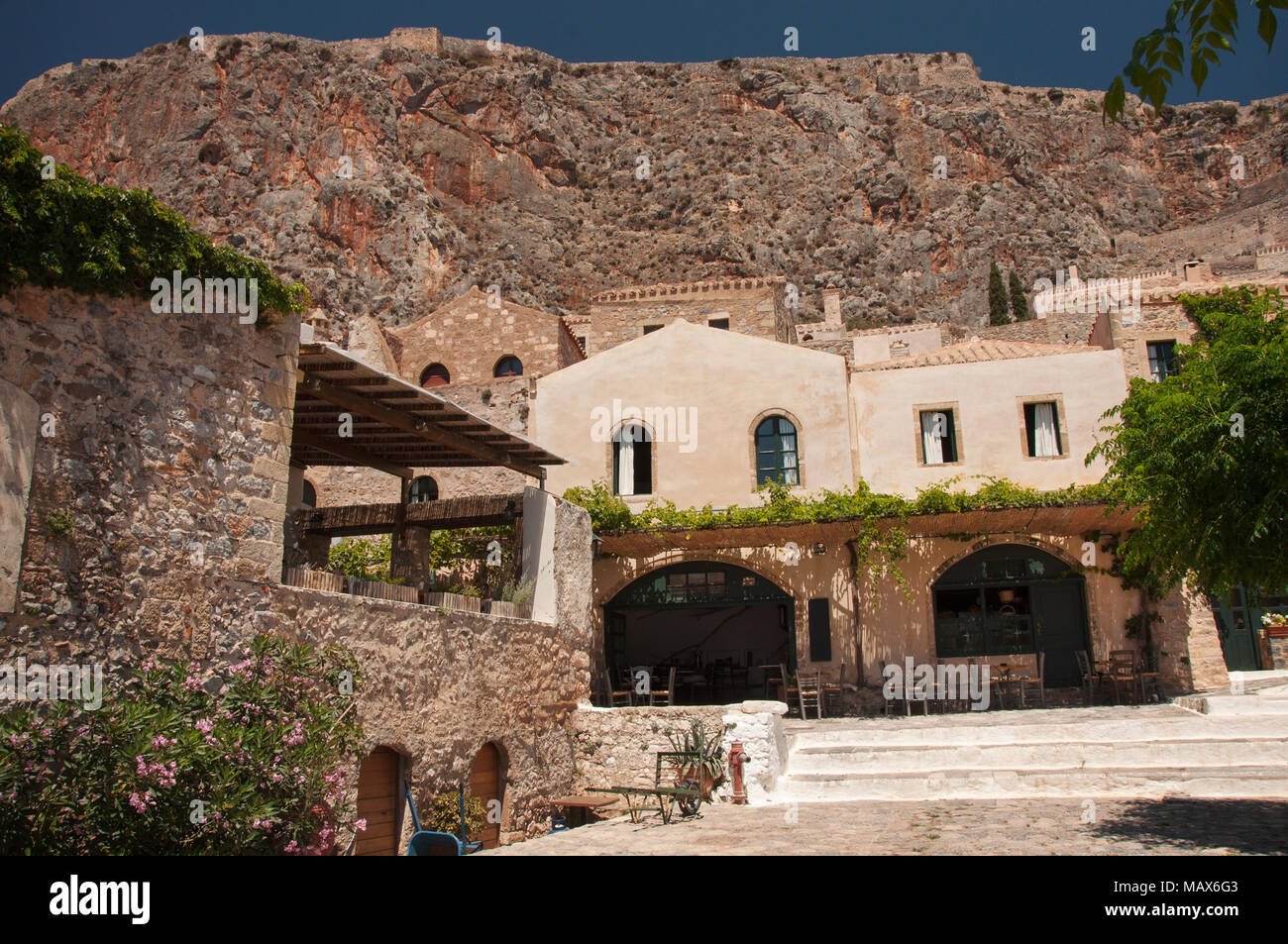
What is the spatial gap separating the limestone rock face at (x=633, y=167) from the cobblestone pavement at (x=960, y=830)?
4149 cm

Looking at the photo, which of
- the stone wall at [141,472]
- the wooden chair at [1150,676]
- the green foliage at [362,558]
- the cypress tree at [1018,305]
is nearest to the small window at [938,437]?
the wooden chair at [1150,676]

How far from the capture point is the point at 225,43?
57.4 meters

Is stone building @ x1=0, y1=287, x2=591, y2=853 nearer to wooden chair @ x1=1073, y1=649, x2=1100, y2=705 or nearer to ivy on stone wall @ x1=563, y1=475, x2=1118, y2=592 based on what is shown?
ivy on stone wall @ x1=563, y1=475, x2=1118, y2=592

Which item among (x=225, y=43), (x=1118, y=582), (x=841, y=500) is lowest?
(x=1118, y=582)

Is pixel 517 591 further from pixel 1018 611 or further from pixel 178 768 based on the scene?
pixel 1018 611

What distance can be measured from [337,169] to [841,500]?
4607 cm

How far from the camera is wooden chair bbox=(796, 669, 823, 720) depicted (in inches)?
626

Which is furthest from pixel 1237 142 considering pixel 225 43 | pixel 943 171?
pixel 225 43

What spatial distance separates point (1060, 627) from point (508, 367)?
16900mm

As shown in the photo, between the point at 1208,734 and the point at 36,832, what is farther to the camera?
the point at 1208,734

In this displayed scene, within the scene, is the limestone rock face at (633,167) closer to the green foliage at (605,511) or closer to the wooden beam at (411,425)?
the green foliage at (605,511)

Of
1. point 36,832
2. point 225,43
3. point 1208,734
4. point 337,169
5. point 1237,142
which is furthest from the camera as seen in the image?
point 1237,142

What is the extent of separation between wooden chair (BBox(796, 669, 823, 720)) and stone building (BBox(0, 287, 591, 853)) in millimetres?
5018
